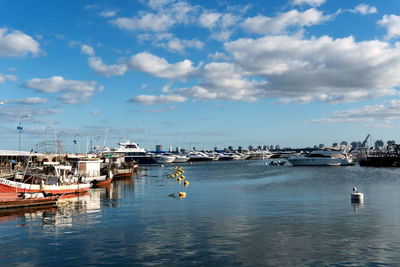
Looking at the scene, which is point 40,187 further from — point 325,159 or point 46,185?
point 325,159

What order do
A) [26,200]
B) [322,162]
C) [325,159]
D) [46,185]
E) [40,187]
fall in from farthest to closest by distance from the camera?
[322,162] → [325,159] → [46,185] → [40,187] → [26,200]

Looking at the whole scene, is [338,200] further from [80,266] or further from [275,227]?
[80,266]

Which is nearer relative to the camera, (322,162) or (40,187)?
(40,187)

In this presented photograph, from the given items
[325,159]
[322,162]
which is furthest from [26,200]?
[325,159]

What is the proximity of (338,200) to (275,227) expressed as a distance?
21.8 metres

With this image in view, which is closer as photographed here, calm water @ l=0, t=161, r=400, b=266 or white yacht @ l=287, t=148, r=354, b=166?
calm water @ l=0, t=161, r=400, b=266

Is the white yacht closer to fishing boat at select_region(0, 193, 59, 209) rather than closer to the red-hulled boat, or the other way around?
the red-hulled boat

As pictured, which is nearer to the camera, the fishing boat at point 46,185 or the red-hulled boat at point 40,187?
the red-hulled boat at point 40,187

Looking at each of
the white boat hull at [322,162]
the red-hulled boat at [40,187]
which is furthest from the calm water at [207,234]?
the white boat hull at [322,162]

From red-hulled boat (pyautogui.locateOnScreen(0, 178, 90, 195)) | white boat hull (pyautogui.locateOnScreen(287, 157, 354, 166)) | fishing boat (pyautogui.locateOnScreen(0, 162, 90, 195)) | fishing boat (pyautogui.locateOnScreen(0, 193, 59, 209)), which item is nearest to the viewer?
fishing boat (pyautogui.locateOnScreen(0, 193, 59, 209))

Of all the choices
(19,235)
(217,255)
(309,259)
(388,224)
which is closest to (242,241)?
(217,255)

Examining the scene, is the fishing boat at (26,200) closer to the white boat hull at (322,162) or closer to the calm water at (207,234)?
the calm water at (207,234)

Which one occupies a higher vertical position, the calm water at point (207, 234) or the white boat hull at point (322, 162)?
the white boat hull at point (322, 162)

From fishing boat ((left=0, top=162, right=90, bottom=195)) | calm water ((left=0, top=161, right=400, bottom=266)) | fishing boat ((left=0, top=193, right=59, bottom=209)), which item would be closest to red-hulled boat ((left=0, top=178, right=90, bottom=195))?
fishing boat ((left=0, top=162, right=90, bottom=195))
